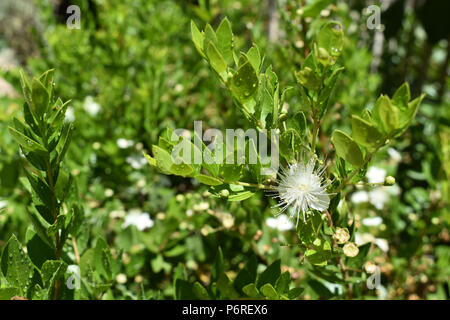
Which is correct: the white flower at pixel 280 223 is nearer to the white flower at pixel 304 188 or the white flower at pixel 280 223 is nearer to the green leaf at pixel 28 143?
the white flower at pixel 304 188

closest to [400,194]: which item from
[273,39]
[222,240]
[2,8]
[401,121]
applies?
[222,240]

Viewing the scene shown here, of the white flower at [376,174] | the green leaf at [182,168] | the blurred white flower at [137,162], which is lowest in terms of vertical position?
the green leaf at [182,168]

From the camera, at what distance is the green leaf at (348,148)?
0.58m

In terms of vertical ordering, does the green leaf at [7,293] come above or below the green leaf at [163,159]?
below

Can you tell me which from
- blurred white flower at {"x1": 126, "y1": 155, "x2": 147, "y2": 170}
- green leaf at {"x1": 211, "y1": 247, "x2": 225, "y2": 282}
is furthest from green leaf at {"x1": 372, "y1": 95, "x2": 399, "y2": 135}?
blurred white flower at {"x1": 126, "y1": 155, "x2": 147, "y2": 170}

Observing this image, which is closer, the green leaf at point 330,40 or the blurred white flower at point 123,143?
the green leaf at point 330,40

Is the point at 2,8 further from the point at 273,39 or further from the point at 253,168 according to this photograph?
the point at 253,168

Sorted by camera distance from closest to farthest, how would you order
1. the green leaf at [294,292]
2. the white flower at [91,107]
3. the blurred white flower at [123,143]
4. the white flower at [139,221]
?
the green leaf at [294,292] → the white flower at [139,221] → the blurred white flower at [123,143] → the white flower at [91,107]

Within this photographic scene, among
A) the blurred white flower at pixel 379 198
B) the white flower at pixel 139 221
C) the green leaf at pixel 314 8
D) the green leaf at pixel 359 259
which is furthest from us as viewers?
the blurred white flower at pixel 379 198

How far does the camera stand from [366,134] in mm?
557

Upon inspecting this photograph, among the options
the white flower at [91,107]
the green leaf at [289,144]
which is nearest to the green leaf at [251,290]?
the green leaf at [289,144]

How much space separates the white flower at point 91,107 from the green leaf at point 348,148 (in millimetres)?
1302

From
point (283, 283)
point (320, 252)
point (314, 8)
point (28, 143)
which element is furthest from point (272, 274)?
point (314, 8)
